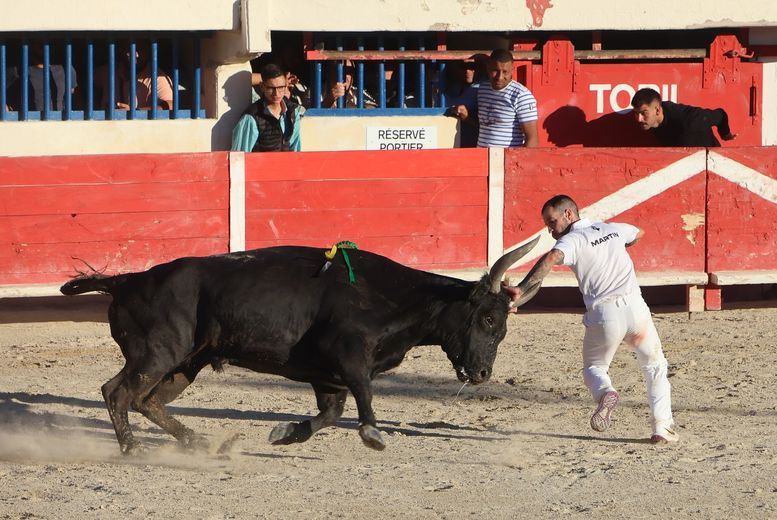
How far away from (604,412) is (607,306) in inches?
20.6

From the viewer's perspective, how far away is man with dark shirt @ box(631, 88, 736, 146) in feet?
38.2

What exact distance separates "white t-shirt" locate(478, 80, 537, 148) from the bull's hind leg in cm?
469

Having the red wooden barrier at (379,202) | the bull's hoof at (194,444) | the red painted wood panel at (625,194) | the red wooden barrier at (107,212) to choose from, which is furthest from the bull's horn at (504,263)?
the red painted wood panel at (625,194)

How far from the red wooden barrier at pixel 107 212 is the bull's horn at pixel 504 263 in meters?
4.16

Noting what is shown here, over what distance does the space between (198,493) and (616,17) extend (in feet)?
24.1

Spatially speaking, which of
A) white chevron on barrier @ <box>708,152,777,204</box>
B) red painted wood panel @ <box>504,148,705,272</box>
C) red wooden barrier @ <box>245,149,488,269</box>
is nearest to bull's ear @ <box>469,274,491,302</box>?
red wooden barrier @ <box>245,149,488,269</box>

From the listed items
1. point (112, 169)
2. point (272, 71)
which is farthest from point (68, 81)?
point (272, 71)

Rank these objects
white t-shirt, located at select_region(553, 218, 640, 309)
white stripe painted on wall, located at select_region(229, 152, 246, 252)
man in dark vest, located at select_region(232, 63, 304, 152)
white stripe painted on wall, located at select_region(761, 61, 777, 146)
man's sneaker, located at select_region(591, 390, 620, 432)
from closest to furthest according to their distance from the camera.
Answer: man's sneaker, located at select_region(591, 390, 620, 432) < white t-shirt, located at select_region(553, 218, 640, 309) < white stripe painted on wall, located at select_region(229, 152, 246, 252) < man in dark vest, located at select_region(232, 63, 304, 152) < white stripe painted on wall, located at select_region(761, 61, 777, 146)

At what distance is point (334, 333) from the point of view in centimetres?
689

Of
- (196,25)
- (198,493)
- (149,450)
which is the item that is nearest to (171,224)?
(196,25)

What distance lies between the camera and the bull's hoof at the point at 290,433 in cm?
691

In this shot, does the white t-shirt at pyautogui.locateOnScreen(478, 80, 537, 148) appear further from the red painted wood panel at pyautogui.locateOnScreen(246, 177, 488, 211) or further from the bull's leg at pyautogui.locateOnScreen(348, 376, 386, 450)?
the bull's leg at pyautogui.locateOnScreen(348, 376, 386, 450)

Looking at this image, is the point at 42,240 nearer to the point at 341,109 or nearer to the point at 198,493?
the point at 341,109

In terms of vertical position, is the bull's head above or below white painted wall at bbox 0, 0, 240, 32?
below
